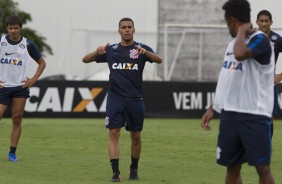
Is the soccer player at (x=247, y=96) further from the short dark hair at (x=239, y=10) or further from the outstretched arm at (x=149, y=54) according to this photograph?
the outstretched arm at (x=149, y=54)

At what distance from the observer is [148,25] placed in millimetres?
41062

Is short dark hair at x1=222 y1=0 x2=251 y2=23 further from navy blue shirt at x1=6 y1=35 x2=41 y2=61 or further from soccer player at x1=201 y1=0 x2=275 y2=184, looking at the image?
navy blue shirt at x1=6 y1=35 x2=41 y2=61

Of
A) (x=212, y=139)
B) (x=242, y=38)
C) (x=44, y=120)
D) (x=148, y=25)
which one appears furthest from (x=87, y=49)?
(x=242, y=38)

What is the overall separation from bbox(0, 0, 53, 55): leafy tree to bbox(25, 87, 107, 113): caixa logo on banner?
44.9 ft

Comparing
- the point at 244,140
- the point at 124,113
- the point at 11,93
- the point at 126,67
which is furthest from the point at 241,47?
the point at 11,93

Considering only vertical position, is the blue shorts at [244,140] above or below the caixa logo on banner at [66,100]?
above

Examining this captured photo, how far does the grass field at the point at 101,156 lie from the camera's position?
1302 centimetres

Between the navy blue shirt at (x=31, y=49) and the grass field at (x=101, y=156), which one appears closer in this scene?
the grass field at (x=101, y=156)

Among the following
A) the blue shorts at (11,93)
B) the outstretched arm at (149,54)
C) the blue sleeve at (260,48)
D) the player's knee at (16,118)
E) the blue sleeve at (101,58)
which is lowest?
the player's knee at (16,118)

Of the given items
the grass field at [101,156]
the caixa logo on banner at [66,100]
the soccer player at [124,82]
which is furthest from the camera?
the caixa logo on banner at [66,100]

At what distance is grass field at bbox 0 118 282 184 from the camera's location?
1302 cm

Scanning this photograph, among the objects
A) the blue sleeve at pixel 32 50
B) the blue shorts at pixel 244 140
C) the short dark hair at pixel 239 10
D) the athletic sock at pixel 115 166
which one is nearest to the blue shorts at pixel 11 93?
the blue sleeve at pixel 32 50

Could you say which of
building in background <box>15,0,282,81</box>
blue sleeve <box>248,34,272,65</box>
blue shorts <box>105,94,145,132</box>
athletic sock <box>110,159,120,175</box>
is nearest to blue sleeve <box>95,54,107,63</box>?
blue shorts <box>105,94,145,132</box>

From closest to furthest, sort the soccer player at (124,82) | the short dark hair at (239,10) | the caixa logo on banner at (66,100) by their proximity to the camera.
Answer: the short dark hair at (239,10), the soccer player at (124,82), the caixa logo on banner at (66,100)
